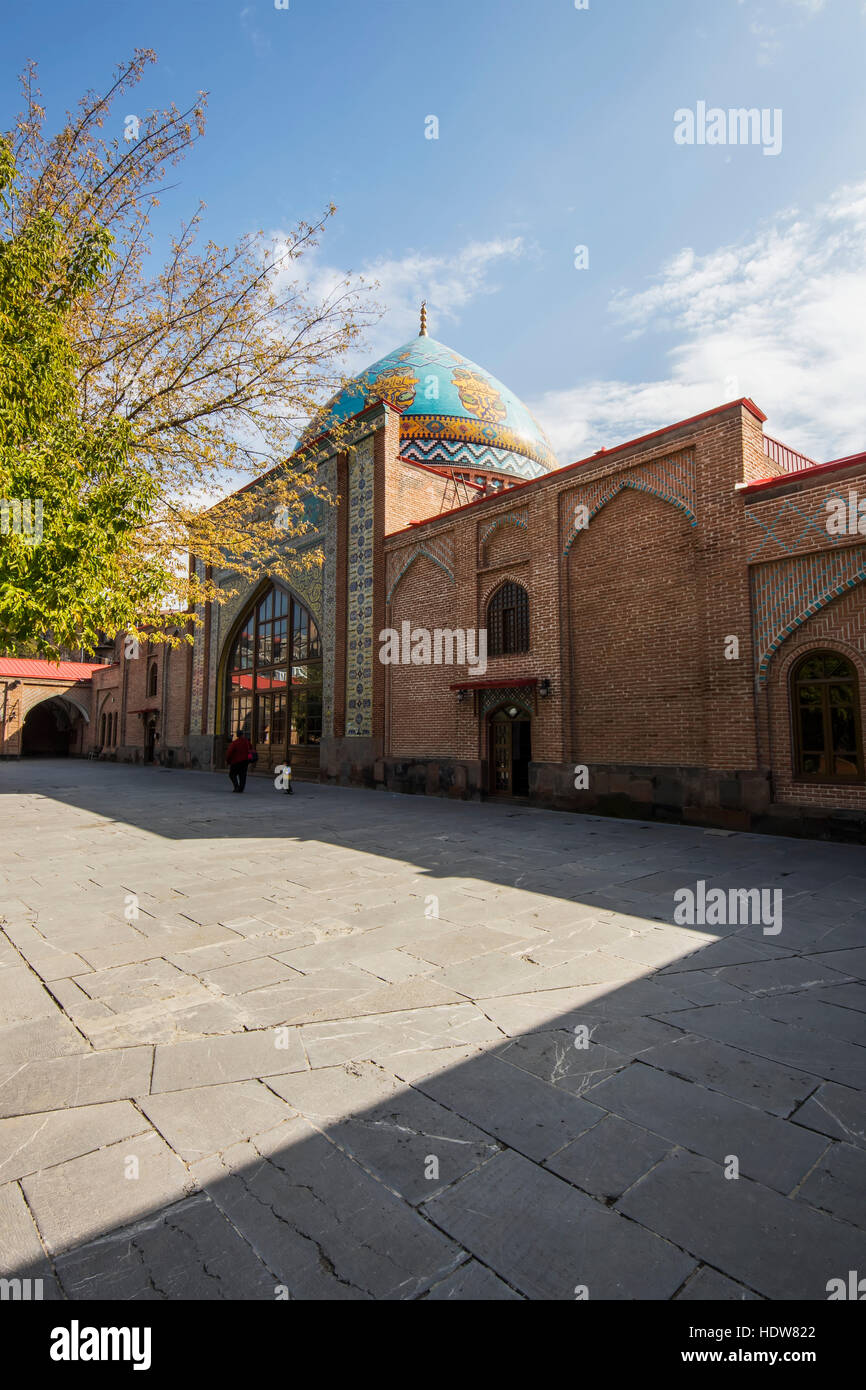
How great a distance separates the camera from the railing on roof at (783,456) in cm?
1055

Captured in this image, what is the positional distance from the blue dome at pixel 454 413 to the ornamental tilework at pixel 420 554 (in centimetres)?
516

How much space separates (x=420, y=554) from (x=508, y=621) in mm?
3334

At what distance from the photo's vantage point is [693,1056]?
9.30ft

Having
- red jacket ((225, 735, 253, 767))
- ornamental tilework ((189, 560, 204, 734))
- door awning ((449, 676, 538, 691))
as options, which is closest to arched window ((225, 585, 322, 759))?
ornamental tilework ((189, 560, 204, 734))

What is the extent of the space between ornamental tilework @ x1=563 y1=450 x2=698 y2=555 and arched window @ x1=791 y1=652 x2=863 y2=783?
9.90 feet

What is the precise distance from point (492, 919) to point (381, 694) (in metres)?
11.8

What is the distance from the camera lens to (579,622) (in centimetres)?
1220

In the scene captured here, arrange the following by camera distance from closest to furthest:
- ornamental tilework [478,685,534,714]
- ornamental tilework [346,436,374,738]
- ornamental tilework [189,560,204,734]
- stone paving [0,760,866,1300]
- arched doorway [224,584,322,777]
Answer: stone paving [0,760,866,1300] < ornamental tilework [478,685,534,714] < ornamental tilework [346,436,374,738] < arched doorway [224,584,322,777] < ornamental tilework [189,560,204,734]

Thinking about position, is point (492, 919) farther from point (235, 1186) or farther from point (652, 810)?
point (652, 810)

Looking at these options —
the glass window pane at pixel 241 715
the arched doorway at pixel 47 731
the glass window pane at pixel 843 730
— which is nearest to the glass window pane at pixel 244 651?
the glass window pane at pixel 241 715

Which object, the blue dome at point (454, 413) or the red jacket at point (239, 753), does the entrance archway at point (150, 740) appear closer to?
the red jacket at point (239, 753)

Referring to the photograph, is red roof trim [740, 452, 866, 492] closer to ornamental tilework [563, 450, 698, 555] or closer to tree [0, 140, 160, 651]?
ornamental tilework [563, 450, 698, 555]

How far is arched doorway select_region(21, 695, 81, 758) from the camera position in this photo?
143 feet
